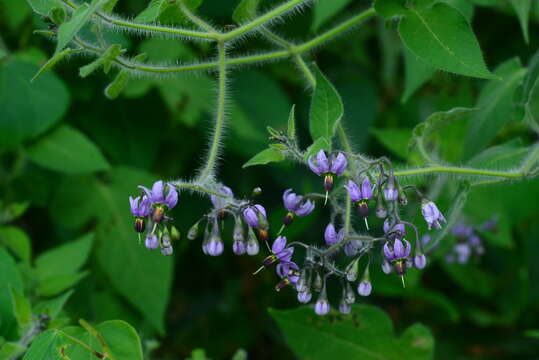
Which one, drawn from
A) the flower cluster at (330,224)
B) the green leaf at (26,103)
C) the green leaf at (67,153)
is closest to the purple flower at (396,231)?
the flower cluster at (330,224)

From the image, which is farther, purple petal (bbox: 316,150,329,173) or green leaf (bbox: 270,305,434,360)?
green leaf (bbox: 270,305,434,360)

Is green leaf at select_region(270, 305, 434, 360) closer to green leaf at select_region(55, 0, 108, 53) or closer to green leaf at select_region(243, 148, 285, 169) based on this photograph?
green leaf at select_region(243, 148, 285, 169)

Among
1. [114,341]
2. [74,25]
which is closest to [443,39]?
[74,25]

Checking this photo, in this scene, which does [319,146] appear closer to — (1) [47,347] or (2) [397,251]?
(2) [397,251]

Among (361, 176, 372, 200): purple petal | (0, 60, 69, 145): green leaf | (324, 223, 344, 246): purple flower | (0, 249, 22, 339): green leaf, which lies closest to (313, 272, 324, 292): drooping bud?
(324, 223, 344, 246): purple flower

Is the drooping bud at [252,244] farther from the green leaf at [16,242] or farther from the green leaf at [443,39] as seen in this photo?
the green leaf at [16,242]

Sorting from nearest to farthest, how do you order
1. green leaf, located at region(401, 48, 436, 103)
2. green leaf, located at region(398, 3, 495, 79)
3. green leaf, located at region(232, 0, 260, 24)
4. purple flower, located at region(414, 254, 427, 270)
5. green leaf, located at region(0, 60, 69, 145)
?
purple flower, located at region(414, 254, 427, 270) → green leaf, located at region(398, 3, 495, 79) → green leaf, located at region(232, 0, 260, 24) → green leaf, located at region(401, 48, 436, 103) → green leaf, located at region(0, 60, 69, 145)

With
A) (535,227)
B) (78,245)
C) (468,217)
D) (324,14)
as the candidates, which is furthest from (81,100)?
(535,227)
